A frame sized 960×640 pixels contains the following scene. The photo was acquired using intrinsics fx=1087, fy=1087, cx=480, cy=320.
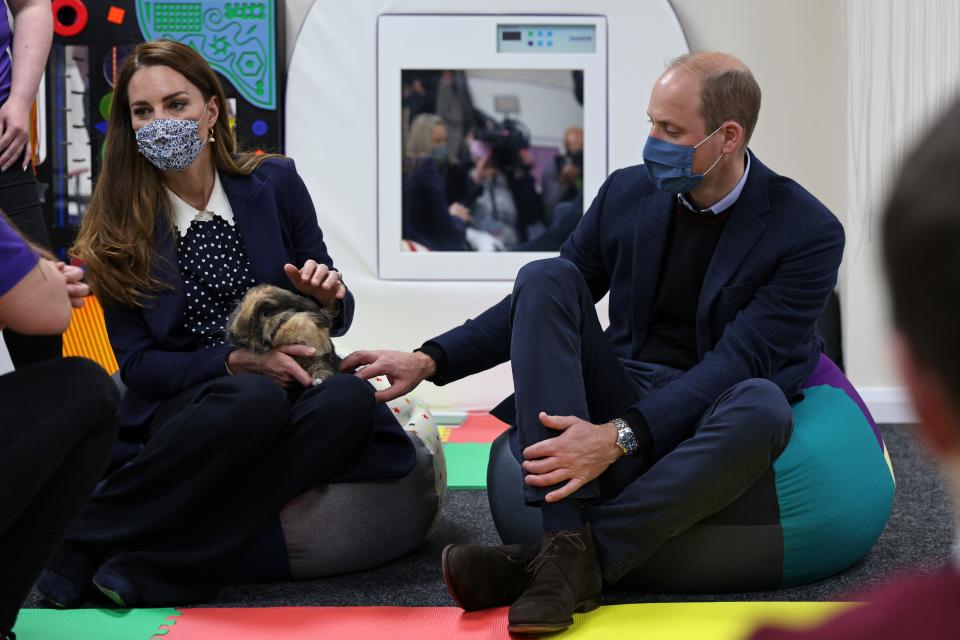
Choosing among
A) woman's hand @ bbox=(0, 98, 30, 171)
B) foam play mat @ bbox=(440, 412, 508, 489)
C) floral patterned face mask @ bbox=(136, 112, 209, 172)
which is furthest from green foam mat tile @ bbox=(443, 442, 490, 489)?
woman's hand @ bbox=(0, 98, 30, 171)

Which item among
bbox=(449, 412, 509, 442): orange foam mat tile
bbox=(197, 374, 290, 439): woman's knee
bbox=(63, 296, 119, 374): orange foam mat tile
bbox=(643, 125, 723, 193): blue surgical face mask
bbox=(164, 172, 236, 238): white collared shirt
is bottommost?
bbox=(449, 412, 509, 442): orange foam mat tile

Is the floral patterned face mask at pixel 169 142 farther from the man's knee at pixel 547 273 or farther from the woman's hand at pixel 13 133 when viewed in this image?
the man's knee at pixel 547 273

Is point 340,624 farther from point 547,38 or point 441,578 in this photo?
point 547,38

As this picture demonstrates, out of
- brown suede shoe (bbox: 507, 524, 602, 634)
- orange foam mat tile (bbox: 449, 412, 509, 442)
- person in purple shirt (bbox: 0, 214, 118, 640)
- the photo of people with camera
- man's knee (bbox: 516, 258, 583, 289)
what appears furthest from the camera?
the photo of people with camera

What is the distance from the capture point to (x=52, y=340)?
2488 mm

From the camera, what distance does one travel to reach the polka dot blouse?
98.6 inches

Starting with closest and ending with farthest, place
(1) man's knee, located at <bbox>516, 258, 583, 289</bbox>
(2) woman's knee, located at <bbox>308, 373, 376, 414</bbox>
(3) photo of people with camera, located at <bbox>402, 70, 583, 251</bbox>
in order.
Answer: (1) man's knee, located at <bbox>516, 258, 583, 289</bbox>
(2) woman's knee, located at <bbox>308, 373, 376, 414</bbox>
(3) photo of people with camera, located at <bbox>402, 70, 583, 251</bbox>

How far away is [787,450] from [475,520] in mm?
986

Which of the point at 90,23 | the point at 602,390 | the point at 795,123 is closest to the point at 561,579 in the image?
the point at 602,390

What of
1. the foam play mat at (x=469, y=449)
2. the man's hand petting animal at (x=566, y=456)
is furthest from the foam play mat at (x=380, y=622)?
the foam play mat at (x=469, y=449)

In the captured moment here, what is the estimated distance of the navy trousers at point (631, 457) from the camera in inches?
82.7

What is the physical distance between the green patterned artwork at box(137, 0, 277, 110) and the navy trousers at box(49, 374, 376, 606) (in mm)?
2636

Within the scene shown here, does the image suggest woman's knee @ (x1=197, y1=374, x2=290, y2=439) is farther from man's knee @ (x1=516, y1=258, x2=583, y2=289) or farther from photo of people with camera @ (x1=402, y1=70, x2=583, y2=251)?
photo of people with camera @ (x1=402, y1=70, x2=583, y2=251)

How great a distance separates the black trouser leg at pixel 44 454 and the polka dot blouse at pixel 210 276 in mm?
698
